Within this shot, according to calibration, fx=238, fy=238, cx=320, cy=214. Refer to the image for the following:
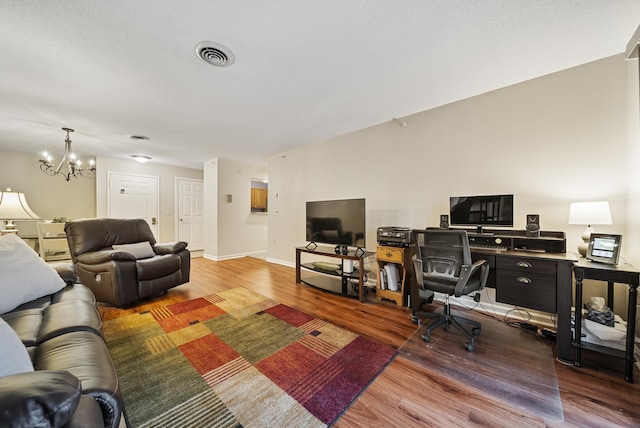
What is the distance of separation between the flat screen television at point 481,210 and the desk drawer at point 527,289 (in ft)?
1.75

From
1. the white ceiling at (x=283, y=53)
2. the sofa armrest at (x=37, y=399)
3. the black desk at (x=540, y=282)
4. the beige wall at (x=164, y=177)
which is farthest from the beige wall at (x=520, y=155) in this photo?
the beige wall at (x=164, y=177)

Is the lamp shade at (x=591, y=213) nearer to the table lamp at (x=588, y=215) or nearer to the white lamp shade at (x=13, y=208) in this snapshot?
the table lamp at (x=588, y=215)

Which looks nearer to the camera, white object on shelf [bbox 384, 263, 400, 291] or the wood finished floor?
the wood finished floor

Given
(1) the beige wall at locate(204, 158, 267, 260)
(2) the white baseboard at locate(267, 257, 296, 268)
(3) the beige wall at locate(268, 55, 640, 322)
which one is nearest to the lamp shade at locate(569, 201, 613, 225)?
(3) the beige wall at locate(268, 55, 640, 322)

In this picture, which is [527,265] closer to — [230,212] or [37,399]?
[37,399]

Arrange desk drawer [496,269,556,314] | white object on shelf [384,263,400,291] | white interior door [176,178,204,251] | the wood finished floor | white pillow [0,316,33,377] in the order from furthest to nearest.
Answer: white interior door [176,178,204,251]
white object on shelf [384,263,400,291]
desk drawer [496,269,556,314]
the wood finished floor
white pillow [0,316,33,377]

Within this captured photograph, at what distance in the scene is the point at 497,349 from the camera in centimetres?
195

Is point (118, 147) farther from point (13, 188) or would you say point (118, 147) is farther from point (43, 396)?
point (43, 396)

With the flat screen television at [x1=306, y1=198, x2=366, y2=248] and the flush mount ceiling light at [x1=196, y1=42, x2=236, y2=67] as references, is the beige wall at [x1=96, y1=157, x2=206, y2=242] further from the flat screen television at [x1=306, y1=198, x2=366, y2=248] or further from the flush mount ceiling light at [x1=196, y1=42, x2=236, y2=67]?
the flush mount ceiling light at [x1=196, y1=42, x2=236, y2=67]

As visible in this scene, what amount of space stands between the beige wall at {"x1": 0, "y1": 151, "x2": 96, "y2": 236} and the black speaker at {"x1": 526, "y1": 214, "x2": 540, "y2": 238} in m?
7.71

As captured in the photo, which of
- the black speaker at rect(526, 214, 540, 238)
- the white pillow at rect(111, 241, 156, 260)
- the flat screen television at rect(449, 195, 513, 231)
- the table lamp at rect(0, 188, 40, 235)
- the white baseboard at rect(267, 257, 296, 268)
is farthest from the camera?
the white baseboard at rect(267, 257, 296, 268)

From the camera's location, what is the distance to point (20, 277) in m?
1.55

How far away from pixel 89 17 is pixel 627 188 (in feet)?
13.8

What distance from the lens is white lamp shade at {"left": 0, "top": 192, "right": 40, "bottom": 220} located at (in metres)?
2.76
